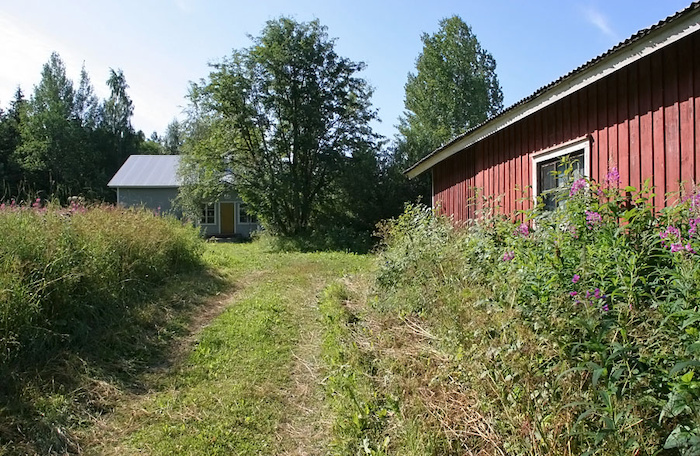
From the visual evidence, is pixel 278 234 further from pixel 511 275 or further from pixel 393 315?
pixel 511 275

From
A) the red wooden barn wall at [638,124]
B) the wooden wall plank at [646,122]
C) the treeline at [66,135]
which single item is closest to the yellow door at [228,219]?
the treeline at [66,135]

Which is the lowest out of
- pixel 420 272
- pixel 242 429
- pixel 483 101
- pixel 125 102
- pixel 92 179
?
pixel 242 429

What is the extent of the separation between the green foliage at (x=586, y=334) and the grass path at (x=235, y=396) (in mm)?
1310

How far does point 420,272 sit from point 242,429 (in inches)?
103

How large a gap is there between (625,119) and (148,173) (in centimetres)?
2592

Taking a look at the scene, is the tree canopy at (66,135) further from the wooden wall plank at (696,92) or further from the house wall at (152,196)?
the wooden wall plank at (696,92)

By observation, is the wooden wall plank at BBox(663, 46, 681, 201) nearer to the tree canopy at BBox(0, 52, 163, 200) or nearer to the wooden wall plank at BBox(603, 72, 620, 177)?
the wooden wall plank at BBox(603, 72, 620, 177)

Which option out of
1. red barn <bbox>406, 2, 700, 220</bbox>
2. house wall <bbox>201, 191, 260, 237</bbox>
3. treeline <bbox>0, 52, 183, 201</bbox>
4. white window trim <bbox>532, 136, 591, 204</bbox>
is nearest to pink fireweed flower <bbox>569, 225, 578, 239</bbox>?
red barn <bbox>406, 2, 700, 220</bbox>

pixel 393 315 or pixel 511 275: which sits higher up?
pixel 511 275

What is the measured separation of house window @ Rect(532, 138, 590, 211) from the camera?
523 cm

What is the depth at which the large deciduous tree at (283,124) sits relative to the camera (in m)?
17.9

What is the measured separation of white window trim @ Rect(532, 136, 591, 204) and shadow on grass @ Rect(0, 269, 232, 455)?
4595mm

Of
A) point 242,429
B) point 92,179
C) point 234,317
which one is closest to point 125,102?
point 92,179

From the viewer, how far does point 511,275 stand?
3.21 meters
